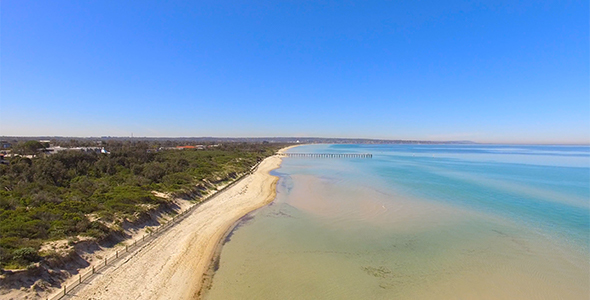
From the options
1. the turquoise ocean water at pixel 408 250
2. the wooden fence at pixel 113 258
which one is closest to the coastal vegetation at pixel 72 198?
the wooden fence at pixel 113 258

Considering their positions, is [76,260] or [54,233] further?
[54,233]

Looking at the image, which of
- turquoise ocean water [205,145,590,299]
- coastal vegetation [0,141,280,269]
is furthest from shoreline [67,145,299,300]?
coastal vegetation [0,141,280,269]

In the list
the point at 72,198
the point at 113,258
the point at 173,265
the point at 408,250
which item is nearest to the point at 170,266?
the point at 173,265

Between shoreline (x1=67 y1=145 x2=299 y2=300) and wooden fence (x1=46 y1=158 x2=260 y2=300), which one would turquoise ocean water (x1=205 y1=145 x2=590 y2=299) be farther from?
wooden fence (x1=46 y1=158 x2=260 y2=300)

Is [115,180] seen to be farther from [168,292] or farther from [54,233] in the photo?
[168,292]

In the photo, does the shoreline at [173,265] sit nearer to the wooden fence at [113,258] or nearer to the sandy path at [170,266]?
the sandy path at [170,266]

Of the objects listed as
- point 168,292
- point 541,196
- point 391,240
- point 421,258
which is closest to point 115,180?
point 168,292

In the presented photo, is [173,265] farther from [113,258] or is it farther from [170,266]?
[113,258]

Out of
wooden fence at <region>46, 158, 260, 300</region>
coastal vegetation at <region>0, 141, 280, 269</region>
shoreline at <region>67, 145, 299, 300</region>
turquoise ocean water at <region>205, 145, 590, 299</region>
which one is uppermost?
coastal vegetation at <region>0, 141, 280, 269</region>
